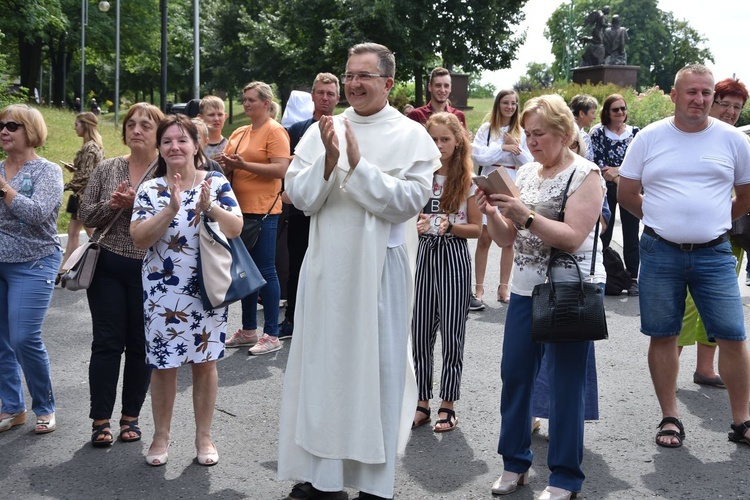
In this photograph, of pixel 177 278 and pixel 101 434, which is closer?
pixel 177 278

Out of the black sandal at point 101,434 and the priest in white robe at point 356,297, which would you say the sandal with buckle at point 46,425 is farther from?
the priest in white robe at point 356,297

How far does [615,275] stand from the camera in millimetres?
10164

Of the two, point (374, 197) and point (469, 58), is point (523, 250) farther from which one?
point (469, 58)

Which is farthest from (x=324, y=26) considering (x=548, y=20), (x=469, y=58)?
(x=548, y=20)

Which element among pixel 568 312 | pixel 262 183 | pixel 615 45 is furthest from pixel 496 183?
pixel 615 45

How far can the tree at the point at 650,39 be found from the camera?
95875 millimetres

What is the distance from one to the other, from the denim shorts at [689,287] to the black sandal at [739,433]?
50cm

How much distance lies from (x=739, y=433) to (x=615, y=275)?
15.4ft

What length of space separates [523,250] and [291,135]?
12.7 feet

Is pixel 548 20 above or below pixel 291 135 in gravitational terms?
above

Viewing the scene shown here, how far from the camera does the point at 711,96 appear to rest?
5340 millimetres

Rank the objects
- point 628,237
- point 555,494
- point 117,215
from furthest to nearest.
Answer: point 628,237, point 117,215, point 555,494

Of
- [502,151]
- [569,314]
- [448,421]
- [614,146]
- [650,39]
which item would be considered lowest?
[448,421]

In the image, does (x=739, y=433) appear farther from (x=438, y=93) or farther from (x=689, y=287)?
(x=438, y=93)
